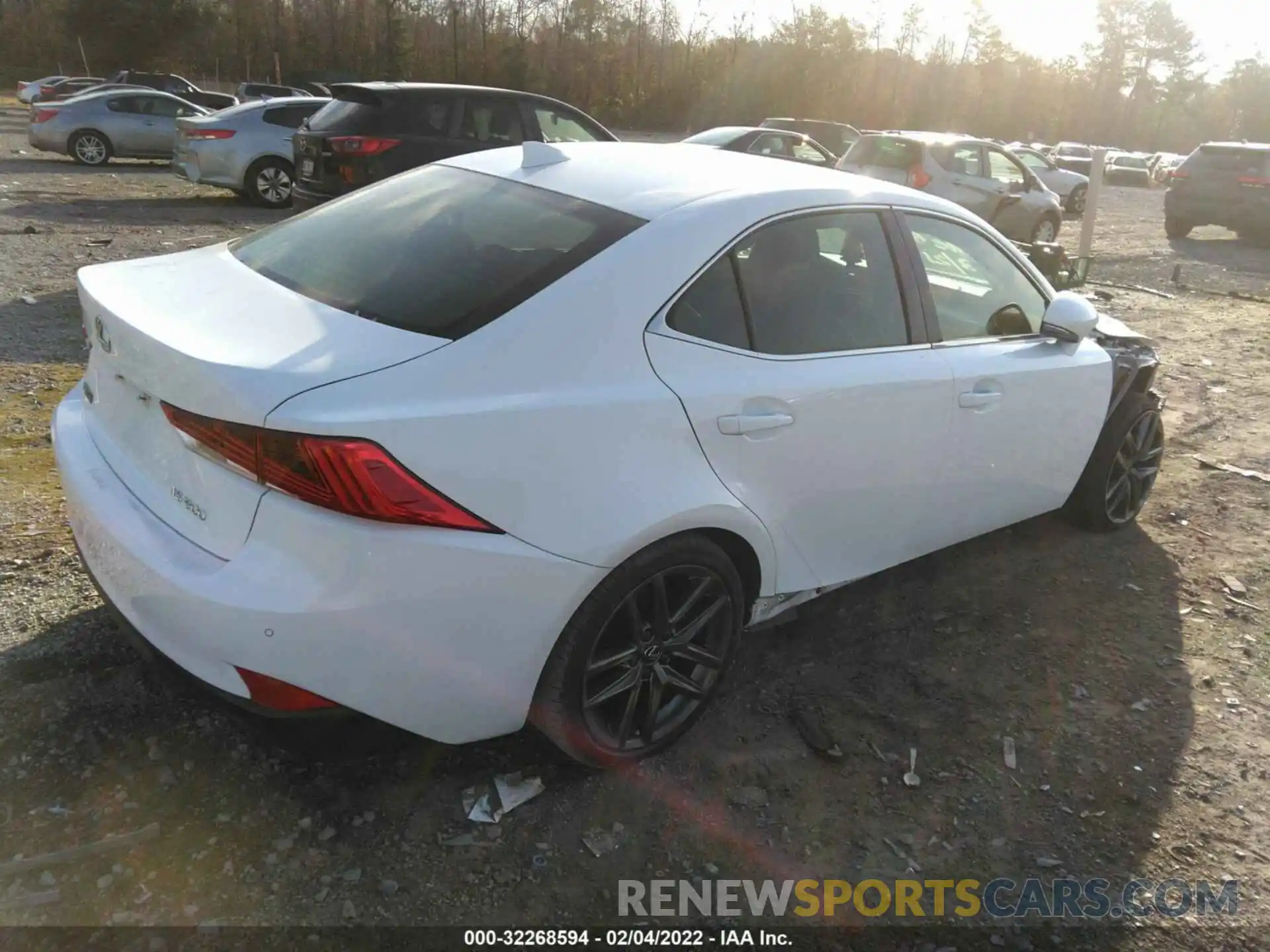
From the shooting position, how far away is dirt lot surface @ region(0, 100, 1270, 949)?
7.95 ft

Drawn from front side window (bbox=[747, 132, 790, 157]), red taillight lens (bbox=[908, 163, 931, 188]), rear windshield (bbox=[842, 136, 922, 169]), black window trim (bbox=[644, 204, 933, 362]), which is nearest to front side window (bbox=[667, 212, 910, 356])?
black window trim (bbox=[644, 204, 933, 362])

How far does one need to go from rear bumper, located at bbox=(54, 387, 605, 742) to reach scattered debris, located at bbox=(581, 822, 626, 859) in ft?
1.30

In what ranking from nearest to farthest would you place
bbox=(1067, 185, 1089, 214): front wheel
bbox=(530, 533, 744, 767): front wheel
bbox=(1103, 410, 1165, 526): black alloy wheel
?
bbox=(530, 533, 744, 767): front wheel < bbox=(1103, 410, 1165, 526): black alloy wheel < bbox=(1067, 185, 1089, 214): front wheel

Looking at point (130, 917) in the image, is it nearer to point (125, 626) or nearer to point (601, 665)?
point (125, 626)

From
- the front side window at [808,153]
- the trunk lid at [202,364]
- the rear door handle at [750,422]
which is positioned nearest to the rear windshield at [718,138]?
the front side window at [808,153]

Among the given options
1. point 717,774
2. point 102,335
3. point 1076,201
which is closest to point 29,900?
point 102,335

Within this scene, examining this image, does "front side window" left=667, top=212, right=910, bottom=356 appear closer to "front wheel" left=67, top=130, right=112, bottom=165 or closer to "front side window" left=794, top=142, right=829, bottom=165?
"front side window" left=794, top=142, right=829, bottom=165

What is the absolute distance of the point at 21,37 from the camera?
148 ft

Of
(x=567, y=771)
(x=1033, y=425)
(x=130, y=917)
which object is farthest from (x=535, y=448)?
(x=1033, y=425)

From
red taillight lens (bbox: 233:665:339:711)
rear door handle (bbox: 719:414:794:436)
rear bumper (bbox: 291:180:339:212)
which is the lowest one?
rear bumper (bbox: 291:180:339:212)

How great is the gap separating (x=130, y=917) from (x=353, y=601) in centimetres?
92

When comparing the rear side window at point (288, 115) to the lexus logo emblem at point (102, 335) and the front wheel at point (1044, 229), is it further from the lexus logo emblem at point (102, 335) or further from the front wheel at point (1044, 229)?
the lexus logo emblem at point (102, 335)

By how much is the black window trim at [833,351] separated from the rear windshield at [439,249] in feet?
0.81

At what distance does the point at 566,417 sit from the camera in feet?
7.66
